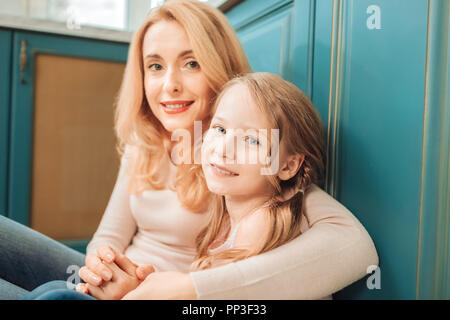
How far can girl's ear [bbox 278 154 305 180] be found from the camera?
1.88 feet

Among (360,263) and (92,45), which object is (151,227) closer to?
(360,263)

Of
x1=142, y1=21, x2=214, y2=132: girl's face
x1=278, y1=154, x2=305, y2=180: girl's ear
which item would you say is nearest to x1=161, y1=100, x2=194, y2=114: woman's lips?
x1=142, y1=21, x2=214, y2=132: girl's face

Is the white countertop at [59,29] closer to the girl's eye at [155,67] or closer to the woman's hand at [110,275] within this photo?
the girl's eye at [155,67]

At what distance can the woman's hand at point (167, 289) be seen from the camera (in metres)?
0.48

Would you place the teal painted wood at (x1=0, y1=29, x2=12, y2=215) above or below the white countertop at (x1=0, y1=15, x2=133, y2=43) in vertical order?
below

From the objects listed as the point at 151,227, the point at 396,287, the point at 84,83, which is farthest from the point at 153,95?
the point at 84,83

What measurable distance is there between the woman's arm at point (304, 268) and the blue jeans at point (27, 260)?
1.28ft

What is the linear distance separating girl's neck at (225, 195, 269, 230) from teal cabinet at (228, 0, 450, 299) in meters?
0.20

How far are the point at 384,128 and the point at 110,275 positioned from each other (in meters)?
0.51

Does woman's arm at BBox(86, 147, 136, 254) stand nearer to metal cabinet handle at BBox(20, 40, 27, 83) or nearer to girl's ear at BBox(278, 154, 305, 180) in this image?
girl's ear at BBox(278, 154, 305, 180)

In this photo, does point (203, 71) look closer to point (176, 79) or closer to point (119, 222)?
point (176, 79)

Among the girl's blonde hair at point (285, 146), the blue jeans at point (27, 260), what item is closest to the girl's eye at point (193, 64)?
the girl's blonde hair at point (285, 146)

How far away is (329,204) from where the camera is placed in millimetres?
612
